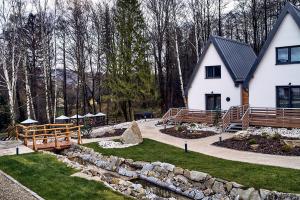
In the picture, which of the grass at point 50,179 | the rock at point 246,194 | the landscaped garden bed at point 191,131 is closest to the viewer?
the grass at point 50,179

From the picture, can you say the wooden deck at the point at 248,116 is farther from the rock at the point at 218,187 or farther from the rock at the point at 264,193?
the rock at the point at 264,193

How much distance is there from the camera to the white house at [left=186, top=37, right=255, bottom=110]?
25141mm

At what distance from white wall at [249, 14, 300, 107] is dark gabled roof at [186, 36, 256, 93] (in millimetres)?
1984

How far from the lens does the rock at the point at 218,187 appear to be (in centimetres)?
1219

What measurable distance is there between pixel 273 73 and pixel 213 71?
5328 millimetres

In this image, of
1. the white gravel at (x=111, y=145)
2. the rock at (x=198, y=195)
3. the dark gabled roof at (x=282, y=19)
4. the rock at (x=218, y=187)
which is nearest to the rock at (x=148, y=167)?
the rock at (x=198, y=195)

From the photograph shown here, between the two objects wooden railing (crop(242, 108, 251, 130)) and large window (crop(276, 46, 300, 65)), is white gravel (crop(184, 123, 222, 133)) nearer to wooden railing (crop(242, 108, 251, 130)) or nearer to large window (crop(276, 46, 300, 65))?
wooden railing (crop(242, 108, 251, 130))

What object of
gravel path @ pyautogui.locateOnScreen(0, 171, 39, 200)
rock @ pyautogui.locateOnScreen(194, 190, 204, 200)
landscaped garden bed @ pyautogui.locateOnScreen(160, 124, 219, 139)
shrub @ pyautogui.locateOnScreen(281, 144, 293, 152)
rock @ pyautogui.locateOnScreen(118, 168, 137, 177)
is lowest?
rock @ pyautogui.locateOnScreen(194, 190, 204, 200)

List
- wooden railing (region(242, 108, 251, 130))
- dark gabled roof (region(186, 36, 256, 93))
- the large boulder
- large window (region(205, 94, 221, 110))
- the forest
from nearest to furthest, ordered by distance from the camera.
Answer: the large boulder → wooden railing (region(242, 108, 251, 130)) → dark gabled roof (region(186, 36, 256, 93)) → large window (region(205, 94, 221, 110)) → the forest

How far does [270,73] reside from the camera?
73.4 ft

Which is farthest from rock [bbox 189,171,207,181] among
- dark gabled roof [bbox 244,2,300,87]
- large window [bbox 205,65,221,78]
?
large window [bbox 205,65,221,78]

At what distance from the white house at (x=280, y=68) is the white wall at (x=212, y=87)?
6.49 ft

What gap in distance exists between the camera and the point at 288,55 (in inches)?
847

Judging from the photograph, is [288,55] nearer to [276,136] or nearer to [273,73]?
[273,73]
